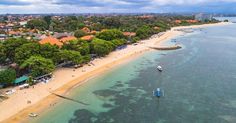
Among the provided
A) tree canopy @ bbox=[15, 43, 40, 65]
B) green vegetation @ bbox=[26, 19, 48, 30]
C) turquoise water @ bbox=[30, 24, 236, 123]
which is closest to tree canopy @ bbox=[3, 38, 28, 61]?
tree canopy @ bbox=[15, 43, 40, 65]

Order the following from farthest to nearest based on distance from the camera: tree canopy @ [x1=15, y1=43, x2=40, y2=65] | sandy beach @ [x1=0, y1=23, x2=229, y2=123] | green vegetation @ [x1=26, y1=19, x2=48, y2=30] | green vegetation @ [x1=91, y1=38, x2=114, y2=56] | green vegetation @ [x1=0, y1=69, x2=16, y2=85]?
green vegetation @ [x1=26, y1=19, x2=48, y2=30]
green vegetation @ [x1=91, y1=38, x2=114, y2=56]
tree canopy @ [x1=15, y1=43, x2=40, y2=65]
green vegetation @ [x1=0, y1=69, x2=16, y2=85]
sandy beach @ [x1=0, y1=23, x2=229, y2=123]

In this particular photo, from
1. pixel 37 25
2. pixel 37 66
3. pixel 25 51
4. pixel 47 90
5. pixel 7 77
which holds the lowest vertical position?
pixel 47 90

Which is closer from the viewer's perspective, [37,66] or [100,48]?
[37,66]

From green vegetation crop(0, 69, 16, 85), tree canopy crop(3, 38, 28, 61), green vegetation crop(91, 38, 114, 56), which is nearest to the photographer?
green vegetation crop(0, 69, 16, 85)

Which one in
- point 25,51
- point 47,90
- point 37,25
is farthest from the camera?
point 37,25

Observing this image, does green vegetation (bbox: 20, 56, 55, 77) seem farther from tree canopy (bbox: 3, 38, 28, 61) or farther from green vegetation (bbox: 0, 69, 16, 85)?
tree canopy (bbox: 3, 38, 28, 61)

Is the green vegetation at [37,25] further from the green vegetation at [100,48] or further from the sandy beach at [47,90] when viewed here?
the sandy beach at [47,90]

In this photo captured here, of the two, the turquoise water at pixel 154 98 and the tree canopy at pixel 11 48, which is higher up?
the tree canopy at pixel 11 48

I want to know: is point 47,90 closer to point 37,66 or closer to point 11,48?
point 37,66

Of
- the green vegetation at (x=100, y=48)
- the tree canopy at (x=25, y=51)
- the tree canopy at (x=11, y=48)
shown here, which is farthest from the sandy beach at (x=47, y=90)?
the tree canopy at (x=11, y=48)

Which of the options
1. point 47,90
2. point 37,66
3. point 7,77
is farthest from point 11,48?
point 47,90
